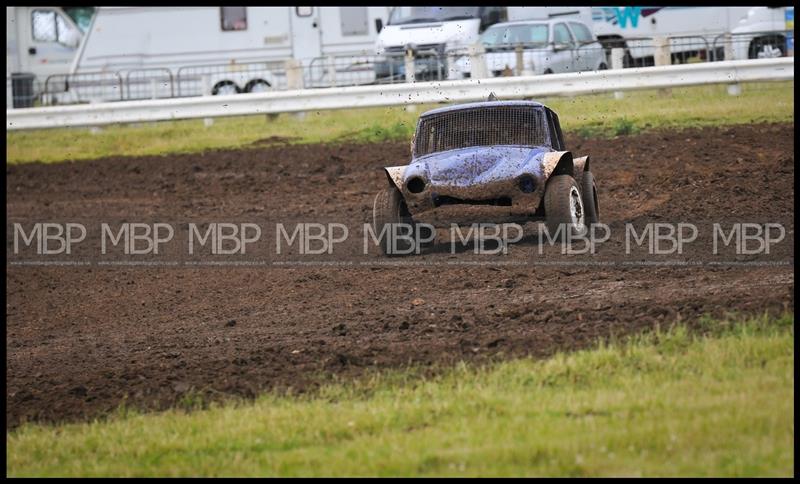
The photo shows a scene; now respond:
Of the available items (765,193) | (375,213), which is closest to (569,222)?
(375,213)

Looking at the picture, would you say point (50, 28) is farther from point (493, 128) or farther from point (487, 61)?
point (493, 128)

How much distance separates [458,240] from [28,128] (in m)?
12.0

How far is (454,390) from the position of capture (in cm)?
705

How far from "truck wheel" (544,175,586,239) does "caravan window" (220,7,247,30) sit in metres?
20.3

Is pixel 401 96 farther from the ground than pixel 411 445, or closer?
farther from the ground

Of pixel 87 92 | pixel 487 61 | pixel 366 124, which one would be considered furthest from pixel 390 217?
pixel 87 92

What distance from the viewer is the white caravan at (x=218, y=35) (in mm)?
29953

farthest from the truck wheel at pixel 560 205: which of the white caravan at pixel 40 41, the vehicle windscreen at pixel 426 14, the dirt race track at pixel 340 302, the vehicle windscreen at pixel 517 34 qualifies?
the white caravan at pixel 40 41

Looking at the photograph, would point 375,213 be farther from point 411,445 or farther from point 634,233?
point 411,445

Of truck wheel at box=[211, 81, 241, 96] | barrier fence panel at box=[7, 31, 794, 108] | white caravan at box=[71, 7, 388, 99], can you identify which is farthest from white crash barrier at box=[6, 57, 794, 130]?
white caravan at box=[71, 7, 388, 99]

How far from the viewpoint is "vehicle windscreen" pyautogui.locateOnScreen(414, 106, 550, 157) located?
12.3 m

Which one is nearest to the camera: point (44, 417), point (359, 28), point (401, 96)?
point (44, 417)

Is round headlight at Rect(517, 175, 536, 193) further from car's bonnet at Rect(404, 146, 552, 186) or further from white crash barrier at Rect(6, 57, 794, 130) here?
white crash barrier at Rect(6, 57, 794, 130)

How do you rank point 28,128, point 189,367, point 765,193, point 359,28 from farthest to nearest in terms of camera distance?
point 359,28 < point 28,128 < point 765,193 < point 189,367
